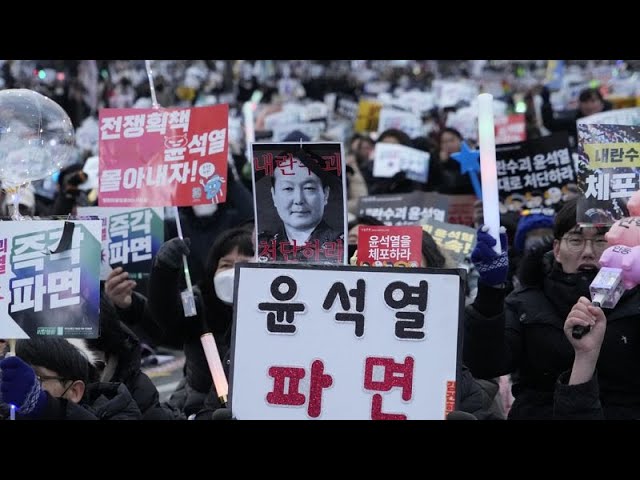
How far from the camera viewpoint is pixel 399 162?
11539 millimetres

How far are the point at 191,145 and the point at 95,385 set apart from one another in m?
1.39

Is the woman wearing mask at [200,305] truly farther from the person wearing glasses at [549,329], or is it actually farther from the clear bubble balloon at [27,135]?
the person wearing glasses at [549,329]

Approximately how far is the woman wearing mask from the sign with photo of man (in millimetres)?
933

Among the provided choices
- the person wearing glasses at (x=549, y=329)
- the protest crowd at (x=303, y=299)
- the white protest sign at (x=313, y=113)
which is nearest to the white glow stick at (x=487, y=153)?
the protest crowd at (x=303, y=299)

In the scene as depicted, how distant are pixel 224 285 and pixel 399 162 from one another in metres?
6.05

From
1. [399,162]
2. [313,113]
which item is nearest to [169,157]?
Answer: [399,162]

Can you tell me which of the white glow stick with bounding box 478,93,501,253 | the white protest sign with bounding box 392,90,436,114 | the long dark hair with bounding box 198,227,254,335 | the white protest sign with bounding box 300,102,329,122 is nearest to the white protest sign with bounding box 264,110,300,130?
the white protest sign with bounding box 300,102,329,122

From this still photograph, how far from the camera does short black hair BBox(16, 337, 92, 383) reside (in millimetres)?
4562

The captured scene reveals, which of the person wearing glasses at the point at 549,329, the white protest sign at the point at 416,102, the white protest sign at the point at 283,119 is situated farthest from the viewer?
the white protest sign at the point at 416,102

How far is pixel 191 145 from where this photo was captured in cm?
568

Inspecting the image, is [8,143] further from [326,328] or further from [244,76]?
[244,76]

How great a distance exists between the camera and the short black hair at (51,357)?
456cm

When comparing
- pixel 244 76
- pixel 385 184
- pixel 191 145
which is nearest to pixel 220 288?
pixel 191 145

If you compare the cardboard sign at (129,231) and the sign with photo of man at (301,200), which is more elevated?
the sign with photo of man at (301,200)
